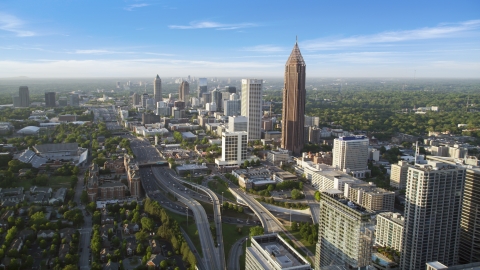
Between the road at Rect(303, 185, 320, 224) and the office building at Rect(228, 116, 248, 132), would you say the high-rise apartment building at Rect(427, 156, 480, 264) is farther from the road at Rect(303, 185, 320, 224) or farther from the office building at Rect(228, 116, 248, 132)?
the office building at Rect(228, 116, 248, 132)

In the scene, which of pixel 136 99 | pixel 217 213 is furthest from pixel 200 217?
pixel 136 99

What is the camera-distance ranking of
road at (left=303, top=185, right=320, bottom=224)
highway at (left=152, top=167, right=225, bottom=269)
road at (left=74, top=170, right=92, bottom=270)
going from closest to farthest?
road at (left=74, top=170, right=92, bottom=270) → highway at (left=152, top=167, right=225, bottom=269) → road at (left=303, top=185, right=320, bottom=224)

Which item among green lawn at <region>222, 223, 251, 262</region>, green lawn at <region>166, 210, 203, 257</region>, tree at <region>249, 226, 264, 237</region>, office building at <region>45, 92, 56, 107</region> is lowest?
green lawn at <region>222, 223, 251, 262</region>

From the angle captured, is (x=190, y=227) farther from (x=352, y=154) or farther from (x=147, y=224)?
(x=352, y=154)

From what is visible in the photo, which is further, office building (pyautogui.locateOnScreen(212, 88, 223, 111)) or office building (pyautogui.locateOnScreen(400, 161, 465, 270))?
office building (pyautogui.locateOnScreen(212, 88, 223, 111))

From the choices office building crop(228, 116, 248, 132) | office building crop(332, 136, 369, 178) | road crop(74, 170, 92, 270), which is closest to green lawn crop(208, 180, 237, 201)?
road crop(74, 170, 92, 270)

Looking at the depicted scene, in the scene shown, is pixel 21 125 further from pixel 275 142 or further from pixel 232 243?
pixel 232 243

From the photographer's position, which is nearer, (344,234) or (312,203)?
(344,234)

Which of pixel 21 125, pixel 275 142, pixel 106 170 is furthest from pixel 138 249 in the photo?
pixel 21 125
